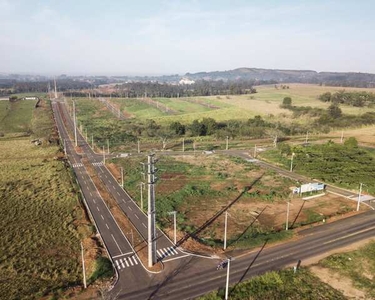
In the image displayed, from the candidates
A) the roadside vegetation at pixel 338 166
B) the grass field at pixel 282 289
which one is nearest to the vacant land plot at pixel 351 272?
the grass field at pixel 282 289

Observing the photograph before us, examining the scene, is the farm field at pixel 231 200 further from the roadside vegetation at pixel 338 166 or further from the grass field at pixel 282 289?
the grass field at pixel 282 289

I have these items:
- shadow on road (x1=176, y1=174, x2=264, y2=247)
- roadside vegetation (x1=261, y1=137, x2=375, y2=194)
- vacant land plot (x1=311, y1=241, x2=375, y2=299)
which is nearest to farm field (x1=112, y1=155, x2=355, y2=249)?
shadow on road (x1=176, y1=174, x2=264, y2=247)

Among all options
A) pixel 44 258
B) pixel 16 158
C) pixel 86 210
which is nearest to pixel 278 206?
pixel 86 210

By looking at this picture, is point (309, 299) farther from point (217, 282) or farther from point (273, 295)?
point (217, 282)

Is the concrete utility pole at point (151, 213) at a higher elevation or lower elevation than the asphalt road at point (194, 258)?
higher

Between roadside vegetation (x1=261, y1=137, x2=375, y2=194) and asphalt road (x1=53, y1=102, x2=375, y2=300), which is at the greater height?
roadside vegetation (x1=261, y1=137, x2=375, y2=194)

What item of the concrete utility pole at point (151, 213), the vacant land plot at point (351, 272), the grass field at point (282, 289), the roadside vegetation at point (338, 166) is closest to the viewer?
the grass field at point (282, 289)

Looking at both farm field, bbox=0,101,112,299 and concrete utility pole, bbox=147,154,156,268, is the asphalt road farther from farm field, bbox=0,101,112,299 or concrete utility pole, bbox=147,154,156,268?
farm field, bbox=0,101,112,299

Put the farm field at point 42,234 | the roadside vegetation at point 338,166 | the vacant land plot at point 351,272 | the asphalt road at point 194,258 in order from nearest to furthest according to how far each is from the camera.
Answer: the asphalt road at point 194,258 → the vacant land plot at point 351,272 → the farm field at point 42,234 → the roadside vegetation at point 338,166
